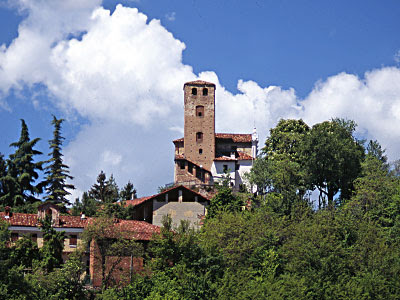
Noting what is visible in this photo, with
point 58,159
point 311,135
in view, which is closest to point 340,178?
point 311,135

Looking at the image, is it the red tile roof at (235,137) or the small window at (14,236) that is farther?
the red tile roof at (235,137)

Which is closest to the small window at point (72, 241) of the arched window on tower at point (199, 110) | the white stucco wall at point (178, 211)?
the white stucco wall at point (178, 211)

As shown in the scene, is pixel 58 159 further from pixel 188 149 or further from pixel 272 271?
pixel 272 271

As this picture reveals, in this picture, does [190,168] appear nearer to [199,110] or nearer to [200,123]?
[200,123]

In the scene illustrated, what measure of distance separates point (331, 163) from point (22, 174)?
27964 mm

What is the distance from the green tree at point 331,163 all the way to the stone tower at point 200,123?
17304mm

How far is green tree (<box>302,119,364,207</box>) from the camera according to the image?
59.2 meters

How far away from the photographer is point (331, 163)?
59.0m

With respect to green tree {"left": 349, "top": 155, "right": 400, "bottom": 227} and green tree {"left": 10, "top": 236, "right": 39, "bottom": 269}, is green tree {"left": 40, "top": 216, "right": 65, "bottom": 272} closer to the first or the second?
green tree {"left": 10, "top": 236, "right": 39, "bottom": 269}

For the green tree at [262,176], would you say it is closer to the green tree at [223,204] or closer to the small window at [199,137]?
the green tree at [223,204]

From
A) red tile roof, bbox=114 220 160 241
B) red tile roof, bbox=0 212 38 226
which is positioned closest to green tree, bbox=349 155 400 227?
red tile roof, bbox=114 220 160 241

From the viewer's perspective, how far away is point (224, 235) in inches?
1941

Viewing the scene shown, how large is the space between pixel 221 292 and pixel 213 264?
3456 millimetres

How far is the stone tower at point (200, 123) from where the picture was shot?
76.1 m
